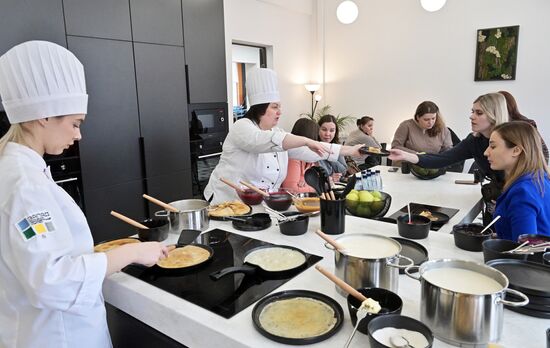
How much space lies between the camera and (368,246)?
117 cm

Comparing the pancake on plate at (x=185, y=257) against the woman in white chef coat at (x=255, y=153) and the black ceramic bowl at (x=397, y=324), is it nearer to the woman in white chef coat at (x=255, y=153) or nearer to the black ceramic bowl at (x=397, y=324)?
the black ceramic bowl at (x=397, y=324)

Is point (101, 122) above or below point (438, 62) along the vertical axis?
below

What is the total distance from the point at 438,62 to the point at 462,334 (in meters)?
5.20

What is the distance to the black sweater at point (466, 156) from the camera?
2488 mm

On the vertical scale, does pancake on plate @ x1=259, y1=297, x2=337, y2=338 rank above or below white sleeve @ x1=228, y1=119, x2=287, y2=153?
below

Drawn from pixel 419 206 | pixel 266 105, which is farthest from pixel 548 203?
pixel 266 105

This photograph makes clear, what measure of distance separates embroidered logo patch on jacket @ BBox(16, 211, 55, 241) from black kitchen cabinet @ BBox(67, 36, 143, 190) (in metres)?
2.06

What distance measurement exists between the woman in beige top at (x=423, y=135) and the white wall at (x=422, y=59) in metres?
1.34

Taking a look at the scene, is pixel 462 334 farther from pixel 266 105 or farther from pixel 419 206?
pixel 266 105

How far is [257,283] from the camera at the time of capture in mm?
1122

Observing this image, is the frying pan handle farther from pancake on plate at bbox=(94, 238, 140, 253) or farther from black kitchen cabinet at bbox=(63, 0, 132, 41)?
black kitchen cabinet at bbox=(63, 0, 132, 41)

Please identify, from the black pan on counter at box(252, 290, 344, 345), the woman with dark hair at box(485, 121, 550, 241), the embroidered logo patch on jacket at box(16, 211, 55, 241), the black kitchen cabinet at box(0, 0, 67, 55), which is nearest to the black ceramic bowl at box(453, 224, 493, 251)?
the woman with dark hair at box(485, 121, 550, 241)

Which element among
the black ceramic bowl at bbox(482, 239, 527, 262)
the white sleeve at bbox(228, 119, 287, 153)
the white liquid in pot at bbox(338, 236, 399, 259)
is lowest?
the black ceramic bowl at bbox(482, 239, 527, 262)

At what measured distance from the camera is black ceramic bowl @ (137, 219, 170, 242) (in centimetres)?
142
